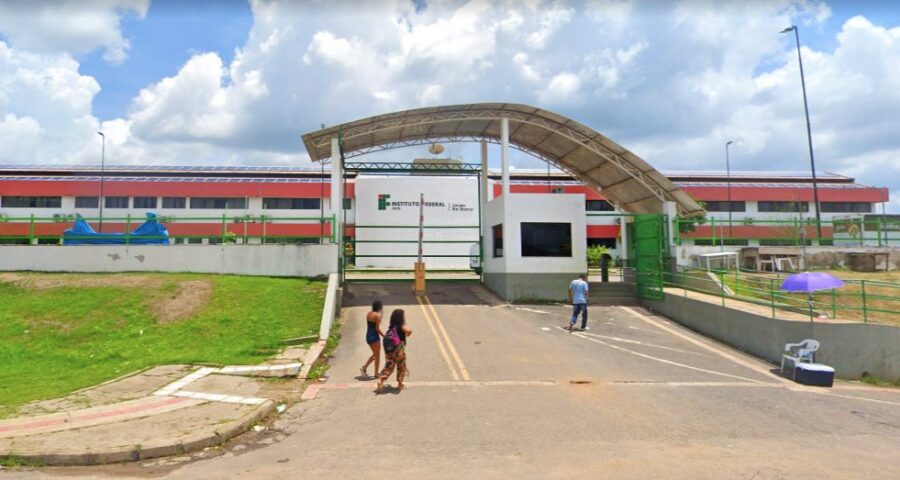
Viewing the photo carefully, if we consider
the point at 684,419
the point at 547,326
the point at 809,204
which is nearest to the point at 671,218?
the point at 547,326

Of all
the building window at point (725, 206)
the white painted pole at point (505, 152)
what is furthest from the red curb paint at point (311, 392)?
the building window at point (725, 206)

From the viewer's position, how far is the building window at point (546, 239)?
20.1 metres

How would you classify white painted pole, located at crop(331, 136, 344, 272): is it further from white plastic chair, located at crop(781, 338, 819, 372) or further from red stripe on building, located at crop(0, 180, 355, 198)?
red stripe on building, located at crop(0, 180, 355, 198)

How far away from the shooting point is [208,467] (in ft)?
19.6

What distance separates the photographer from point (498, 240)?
2123cm

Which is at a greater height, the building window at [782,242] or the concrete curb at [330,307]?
the building window at [782,242]

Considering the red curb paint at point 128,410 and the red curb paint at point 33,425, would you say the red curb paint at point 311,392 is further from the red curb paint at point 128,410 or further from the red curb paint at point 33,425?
the red curb paint at point 33,425

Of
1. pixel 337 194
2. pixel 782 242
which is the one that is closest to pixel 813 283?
pixel 782 242

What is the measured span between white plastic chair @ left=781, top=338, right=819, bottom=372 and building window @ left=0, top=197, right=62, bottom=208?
5535 centimetres

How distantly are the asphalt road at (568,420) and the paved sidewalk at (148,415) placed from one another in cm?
39

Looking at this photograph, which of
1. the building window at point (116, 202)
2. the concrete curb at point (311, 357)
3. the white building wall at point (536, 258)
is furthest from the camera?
the building window at point (116, 202)

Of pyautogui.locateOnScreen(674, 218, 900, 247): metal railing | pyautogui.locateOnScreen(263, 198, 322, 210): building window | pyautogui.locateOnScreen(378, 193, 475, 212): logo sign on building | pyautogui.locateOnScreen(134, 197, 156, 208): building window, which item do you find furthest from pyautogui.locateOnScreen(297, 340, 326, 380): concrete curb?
pyautogui.locateOnScreen(134, 197, 156, 208): building window

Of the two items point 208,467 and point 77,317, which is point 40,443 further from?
point 77,317

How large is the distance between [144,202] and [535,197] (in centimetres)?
4039
